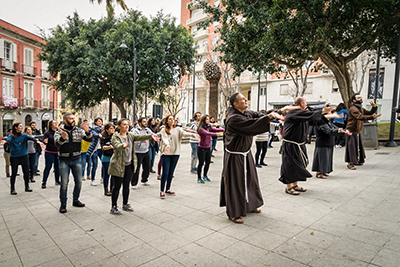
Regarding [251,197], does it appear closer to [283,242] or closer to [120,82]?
[283,242]

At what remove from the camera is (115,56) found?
22.2 metres

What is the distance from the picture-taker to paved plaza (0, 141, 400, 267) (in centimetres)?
344

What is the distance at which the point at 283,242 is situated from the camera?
3.79 meters

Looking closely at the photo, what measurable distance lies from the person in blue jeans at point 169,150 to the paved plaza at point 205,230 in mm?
437

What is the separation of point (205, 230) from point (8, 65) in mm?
35737

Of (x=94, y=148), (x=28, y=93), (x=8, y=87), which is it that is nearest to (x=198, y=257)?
(x=94, y=148)

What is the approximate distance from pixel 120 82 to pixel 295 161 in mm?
19591

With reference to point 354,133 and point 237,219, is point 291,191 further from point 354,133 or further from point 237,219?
point 354,133

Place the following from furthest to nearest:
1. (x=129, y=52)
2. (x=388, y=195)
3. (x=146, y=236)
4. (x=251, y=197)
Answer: (x=129, y=52) < (x=388, y=195) < (x=251, y=197) < (x=146, y=236)

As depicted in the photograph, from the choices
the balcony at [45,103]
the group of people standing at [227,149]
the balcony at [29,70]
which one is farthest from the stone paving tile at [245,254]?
the balcony at [45,103]

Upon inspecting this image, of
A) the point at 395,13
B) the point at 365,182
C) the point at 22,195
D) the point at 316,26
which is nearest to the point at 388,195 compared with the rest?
the point at 365,182

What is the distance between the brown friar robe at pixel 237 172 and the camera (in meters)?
4.57

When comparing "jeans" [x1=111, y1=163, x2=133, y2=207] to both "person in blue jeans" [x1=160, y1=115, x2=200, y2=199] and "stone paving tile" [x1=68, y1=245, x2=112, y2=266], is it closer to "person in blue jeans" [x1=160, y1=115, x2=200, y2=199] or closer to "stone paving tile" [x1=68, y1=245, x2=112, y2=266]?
"person in blue jeans" [x1=160, y1=115, x2=200, y2=199]

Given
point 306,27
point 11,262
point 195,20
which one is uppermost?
point 195,20
